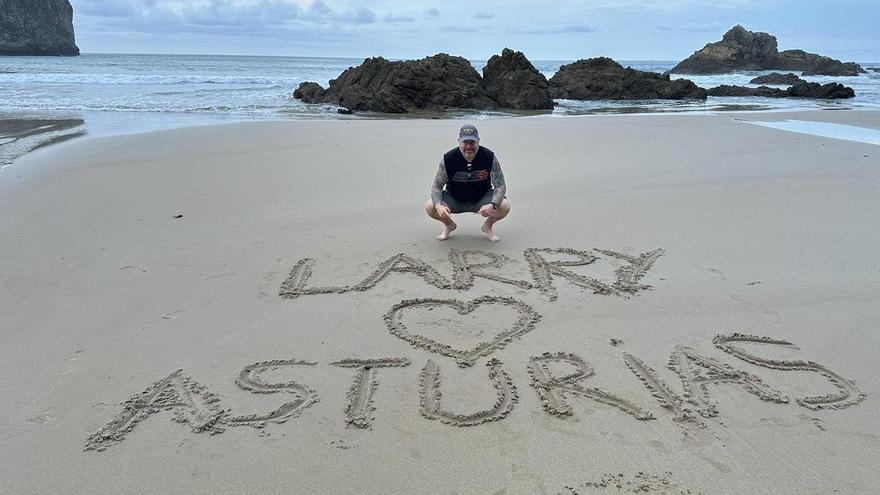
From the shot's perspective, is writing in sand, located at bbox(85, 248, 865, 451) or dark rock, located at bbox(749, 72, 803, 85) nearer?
writing in sand, located at bbox(85, 248, 865, 451)

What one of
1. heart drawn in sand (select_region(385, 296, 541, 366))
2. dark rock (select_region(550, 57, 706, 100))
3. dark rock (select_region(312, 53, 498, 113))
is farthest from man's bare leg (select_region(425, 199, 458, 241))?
dark rock (select_region(550, 57, 706, 100))

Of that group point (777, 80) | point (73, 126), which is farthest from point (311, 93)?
point (777, 80)

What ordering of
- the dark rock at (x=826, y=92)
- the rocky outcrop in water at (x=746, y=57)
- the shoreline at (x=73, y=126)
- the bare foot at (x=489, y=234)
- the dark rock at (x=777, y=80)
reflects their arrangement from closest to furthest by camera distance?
the bare foot at (x=489, y=234)
the shoreline at (x=73, y=126)
the dark rock at (x=826, y=92)
the dark rock at (x=777, y=80)
the rocky outcrop in water at (x=746, y=57)

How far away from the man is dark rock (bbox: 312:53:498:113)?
12.9 m

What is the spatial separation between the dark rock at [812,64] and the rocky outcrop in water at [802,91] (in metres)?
23.5

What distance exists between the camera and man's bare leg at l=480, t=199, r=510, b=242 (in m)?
4.60

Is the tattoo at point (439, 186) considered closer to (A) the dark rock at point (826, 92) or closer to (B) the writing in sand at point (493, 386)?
(B) the writing in sand at point (493, 386)

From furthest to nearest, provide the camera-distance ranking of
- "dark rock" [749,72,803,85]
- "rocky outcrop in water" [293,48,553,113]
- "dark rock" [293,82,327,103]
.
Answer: "dark rock" [749,72,803,85] → "dark rock" [293,82,327,103] → "rocky outcrop in water" [293,48,553,113]

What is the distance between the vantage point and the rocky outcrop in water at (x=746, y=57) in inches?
1825

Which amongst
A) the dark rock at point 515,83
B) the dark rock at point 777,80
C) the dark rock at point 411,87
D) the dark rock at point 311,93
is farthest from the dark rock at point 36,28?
the dark rock at point 777,80

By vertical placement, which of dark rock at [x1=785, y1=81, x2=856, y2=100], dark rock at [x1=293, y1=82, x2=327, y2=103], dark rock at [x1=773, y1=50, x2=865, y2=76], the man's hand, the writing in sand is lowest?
the writing in sand

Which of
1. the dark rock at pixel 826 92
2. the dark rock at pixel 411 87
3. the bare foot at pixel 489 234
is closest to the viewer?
the bare foot at pixel 489 234

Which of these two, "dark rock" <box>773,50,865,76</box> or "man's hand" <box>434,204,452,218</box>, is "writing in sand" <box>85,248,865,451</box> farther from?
"dark rock" <box>773,50,865,76</box>

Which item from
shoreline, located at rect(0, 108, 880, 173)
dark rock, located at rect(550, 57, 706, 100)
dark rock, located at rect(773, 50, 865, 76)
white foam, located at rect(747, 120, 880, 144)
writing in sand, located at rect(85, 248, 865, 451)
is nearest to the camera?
writing in sand, located at rect(85, 248, 865, 451)
